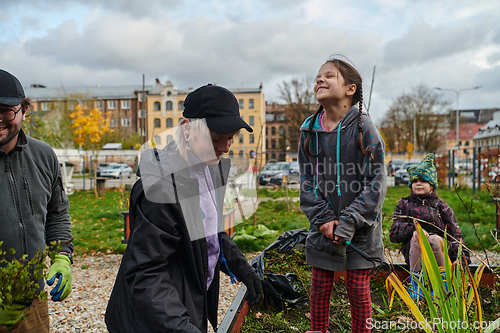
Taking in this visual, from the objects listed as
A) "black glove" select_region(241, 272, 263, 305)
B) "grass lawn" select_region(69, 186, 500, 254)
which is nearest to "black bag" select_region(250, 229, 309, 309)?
"black glove" select_region(241, 272, 263, 305)

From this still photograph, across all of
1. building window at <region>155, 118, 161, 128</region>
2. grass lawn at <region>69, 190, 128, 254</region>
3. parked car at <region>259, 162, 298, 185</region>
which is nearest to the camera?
grass lawn at <region>69, 190, 128, 254</region>

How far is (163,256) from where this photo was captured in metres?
1.20

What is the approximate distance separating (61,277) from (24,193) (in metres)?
0.42

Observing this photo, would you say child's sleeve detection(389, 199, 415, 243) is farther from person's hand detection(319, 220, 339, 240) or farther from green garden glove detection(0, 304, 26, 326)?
green garden glove detection(0, 304, 26, 326)

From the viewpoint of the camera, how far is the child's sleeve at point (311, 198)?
2025 mm

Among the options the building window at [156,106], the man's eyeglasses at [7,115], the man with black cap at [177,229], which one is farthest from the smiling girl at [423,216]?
the building window at [156,106]

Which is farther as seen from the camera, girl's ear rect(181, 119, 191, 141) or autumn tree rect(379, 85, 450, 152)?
autumn tree rect(379, 85, 450, 152)

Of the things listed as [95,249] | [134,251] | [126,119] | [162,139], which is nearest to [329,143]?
[162,139]

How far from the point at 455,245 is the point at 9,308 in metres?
2.85

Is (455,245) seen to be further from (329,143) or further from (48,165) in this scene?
(48,165)

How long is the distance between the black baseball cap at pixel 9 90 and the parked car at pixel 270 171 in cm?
1568

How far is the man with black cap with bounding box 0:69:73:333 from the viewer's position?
152 cm

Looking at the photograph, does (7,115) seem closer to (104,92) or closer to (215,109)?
(215,109)

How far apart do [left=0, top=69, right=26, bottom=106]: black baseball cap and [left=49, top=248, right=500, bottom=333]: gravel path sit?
2.23 meters
